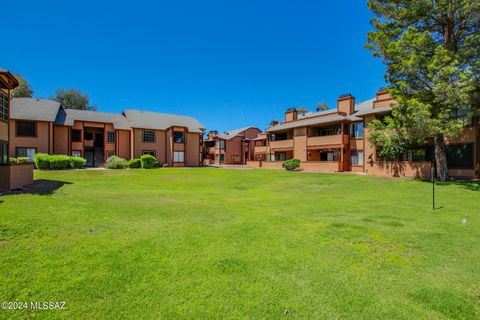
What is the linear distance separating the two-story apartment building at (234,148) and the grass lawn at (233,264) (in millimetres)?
53094

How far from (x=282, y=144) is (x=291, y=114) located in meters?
5.32

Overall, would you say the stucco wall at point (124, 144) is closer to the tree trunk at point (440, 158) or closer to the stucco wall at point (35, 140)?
the stucco wall at point (35, 140)

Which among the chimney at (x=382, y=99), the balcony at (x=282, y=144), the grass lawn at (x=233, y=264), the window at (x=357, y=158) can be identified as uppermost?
the chimney at (x=382, y=99)

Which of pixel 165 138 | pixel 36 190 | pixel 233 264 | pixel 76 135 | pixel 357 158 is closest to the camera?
pixel 233 264

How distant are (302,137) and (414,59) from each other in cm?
2061

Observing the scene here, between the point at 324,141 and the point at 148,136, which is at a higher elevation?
A: the point at 148,136

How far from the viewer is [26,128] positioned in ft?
106

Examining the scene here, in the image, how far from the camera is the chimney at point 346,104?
3406cm

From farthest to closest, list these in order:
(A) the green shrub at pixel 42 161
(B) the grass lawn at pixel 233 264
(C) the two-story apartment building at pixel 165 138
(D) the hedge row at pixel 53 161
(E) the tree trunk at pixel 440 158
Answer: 1. (C) the two-story apartment building at pixel 165 138
2. (D) the hedge row at pixel 53 161
3. (A) the green shrub at pixel 42 161
4. (E) the tree trunk at pixel 440 158
5. (B) the grass lawn at pixel 233 264

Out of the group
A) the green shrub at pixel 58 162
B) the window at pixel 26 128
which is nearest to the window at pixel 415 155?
the green shrub at pixel 58 162

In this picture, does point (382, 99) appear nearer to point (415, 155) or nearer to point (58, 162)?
point (415, 155)

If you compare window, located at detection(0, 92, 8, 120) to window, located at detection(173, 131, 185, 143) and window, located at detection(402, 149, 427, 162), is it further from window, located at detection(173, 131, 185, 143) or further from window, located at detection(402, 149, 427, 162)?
window, located at detection(402, 149, 427, 162)

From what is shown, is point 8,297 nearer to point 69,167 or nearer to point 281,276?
point 281,276

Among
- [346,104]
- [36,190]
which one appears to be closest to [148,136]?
[36,190]
